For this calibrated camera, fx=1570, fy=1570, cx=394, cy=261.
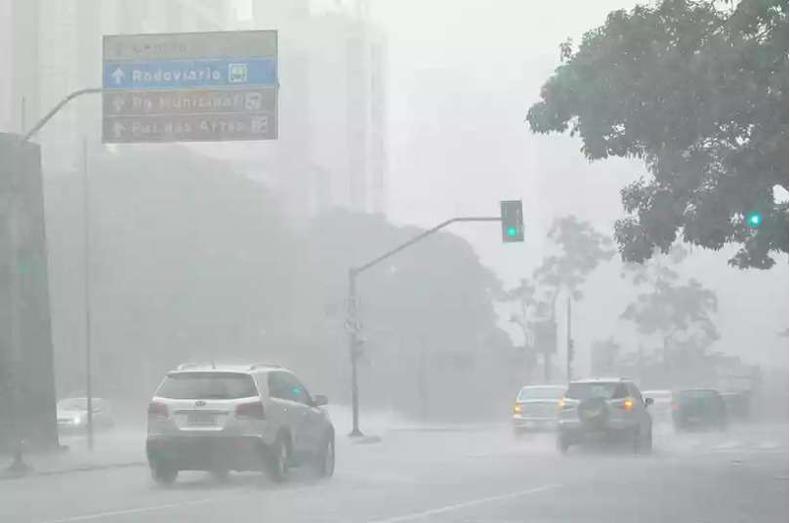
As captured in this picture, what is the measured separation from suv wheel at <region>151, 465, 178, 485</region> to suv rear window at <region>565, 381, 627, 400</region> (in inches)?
548

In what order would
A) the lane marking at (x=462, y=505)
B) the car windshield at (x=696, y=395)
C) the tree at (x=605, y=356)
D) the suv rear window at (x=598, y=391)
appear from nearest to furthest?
the lane marking at (x=462, y=505)
the suv rear window at (x=598, y=391)
the car windshield at (x=696, y=395)
the tree at (x=605, y=356)

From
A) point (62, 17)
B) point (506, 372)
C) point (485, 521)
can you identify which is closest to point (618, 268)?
point (506, 372)

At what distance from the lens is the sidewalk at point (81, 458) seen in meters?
26.4

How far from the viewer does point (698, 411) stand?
50.4m

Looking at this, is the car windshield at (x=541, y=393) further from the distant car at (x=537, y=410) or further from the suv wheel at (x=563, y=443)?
the suv wheel at (x=563, y=443)

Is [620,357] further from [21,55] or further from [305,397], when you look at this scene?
[305,397]

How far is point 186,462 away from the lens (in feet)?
71.8

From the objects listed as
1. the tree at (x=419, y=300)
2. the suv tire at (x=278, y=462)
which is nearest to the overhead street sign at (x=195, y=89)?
the suv tire at (x=278, y=462)

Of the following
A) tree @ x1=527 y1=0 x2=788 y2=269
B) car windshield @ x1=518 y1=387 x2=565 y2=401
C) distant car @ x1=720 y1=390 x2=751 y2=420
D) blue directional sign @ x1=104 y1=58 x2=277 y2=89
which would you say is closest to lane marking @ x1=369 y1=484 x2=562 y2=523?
tree @ x1=527 y1=0 x2=788 y2=269

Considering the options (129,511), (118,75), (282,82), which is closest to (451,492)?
(129,511)

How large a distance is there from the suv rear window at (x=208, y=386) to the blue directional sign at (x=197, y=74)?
634 cm

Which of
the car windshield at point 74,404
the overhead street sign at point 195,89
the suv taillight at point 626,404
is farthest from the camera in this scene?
the car windshield at point 74,404

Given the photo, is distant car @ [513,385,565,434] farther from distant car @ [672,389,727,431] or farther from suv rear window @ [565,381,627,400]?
distant car @ [672,389,727,431]

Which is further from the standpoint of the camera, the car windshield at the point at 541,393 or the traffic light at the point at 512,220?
the car windshield at the point at 541,393
